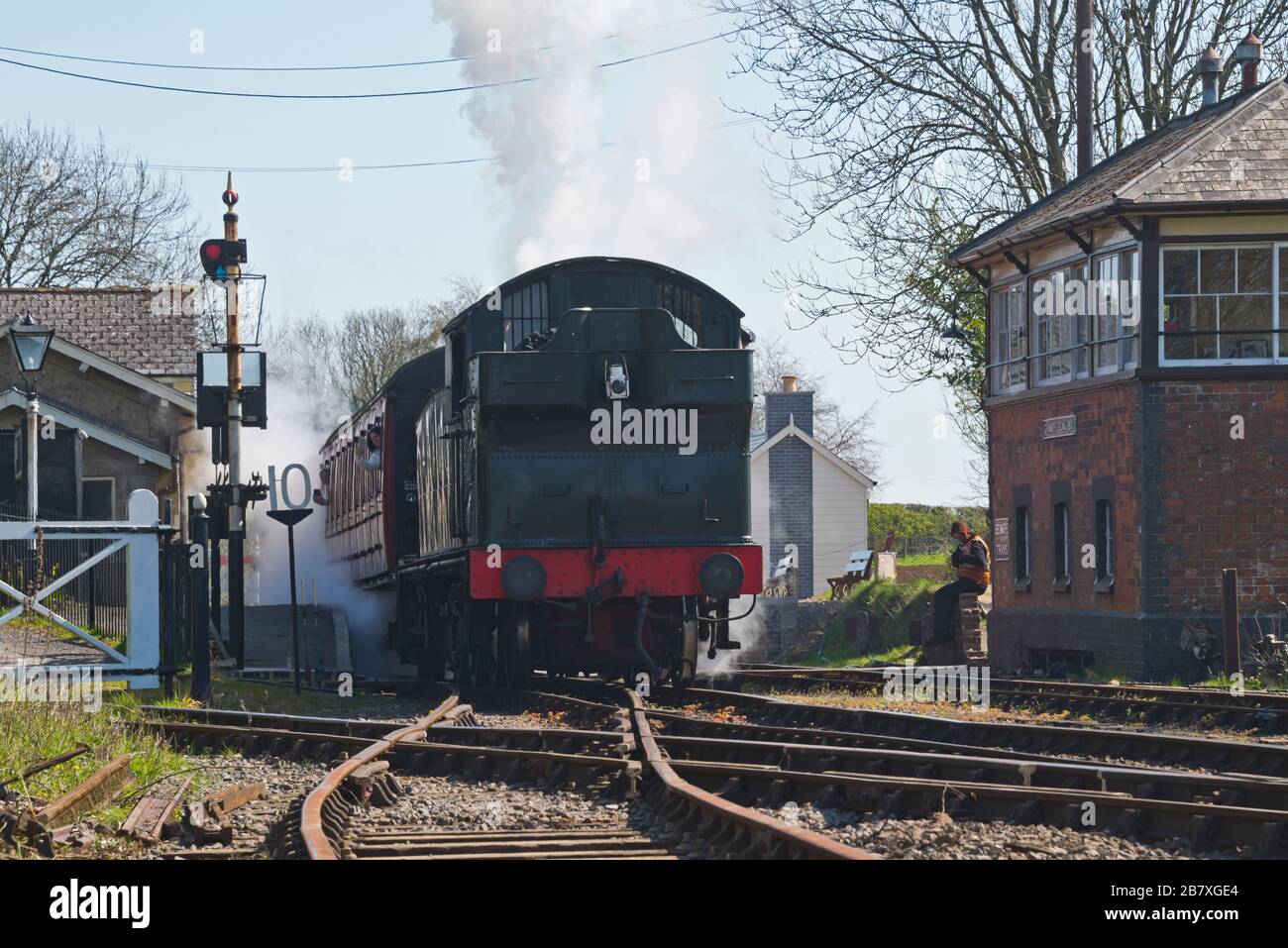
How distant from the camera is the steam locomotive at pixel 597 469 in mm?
14352

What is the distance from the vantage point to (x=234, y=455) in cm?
2066

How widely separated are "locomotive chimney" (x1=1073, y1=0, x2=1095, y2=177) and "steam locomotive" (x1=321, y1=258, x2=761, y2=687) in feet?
44.2

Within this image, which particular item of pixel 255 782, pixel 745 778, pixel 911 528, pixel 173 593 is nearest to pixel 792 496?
pixel 911 528

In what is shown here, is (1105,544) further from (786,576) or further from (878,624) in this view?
(786,576)

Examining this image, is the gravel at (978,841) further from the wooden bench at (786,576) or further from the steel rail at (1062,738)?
the wooden bench at (786,576)

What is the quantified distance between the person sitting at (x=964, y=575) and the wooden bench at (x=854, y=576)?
16.7 m

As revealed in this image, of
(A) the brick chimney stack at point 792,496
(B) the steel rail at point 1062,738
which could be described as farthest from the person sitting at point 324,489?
(A) the brick chimney stack at point 792,496

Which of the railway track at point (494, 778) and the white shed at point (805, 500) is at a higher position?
the white shed at point (805, 500)

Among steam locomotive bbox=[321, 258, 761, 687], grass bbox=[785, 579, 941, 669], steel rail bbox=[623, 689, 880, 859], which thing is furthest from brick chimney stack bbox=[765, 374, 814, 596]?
steel rail bbox=[623, 689, 880, 859]

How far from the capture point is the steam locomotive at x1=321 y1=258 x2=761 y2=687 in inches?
565

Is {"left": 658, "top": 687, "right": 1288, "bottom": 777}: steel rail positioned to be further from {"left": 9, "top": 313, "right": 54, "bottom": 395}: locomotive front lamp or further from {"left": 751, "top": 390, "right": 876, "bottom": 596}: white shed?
{"left": 751, "top": 390, "right": 876, "bottom": 596}: white shed

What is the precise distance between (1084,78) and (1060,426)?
22.4 feet

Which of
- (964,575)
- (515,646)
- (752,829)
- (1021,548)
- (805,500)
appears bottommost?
(752,829)
